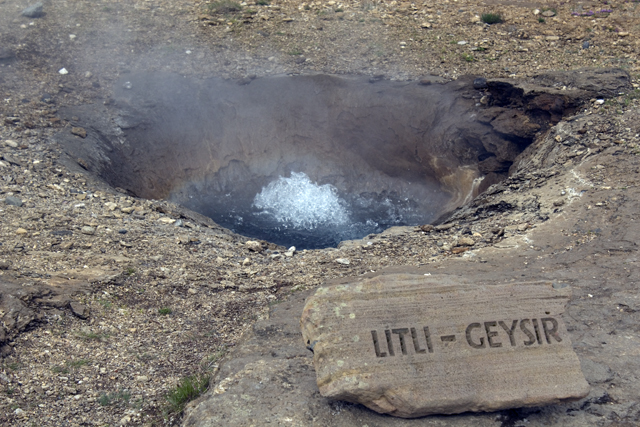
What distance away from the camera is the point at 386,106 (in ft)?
28.4

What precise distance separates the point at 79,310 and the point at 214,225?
2.95 metres

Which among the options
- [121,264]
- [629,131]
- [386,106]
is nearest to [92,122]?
[121,264]

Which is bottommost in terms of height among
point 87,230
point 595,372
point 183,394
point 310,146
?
point 310,146

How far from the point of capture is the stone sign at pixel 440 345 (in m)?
2.86

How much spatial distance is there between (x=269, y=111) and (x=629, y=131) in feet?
18.0

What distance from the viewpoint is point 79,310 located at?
13.1ft

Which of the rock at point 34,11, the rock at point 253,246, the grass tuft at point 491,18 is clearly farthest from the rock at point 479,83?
the rock at point 34,11

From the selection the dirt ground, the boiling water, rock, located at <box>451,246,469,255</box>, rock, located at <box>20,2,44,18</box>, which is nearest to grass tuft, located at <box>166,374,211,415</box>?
the dirt ground

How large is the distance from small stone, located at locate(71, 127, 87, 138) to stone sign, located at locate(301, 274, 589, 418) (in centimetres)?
553

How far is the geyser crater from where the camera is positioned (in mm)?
7926

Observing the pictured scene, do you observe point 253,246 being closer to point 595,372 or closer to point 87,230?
point 87,230

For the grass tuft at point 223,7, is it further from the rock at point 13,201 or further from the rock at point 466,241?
the rock at point 466,241

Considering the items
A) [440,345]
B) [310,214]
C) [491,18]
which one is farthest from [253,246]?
[491,18]

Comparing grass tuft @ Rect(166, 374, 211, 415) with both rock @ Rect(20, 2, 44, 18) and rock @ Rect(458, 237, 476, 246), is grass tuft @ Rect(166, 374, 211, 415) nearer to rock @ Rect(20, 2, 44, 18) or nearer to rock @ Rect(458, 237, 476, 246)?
rock @ Rect(458, 237, 476, 246)
